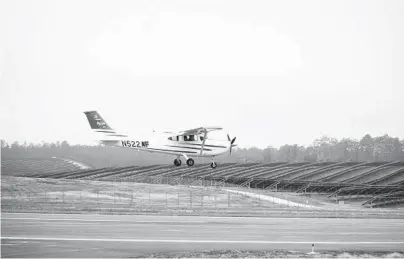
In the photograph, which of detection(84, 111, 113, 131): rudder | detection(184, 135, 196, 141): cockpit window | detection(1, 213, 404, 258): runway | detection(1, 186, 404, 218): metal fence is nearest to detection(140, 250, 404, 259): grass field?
detection(1, 213, 404, 258): runway

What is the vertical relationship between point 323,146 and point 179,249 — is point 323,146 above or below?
above

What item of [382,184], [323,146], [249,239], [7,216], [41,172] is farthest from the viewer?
[323,146]

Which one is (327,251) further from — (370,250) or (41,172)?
(41,172)

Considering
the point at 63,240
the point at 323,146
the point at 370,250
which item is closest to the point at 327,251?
the point at 370,250

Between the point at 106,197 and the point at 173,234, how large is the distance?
34285 millimetres

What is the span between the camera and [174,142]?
6462cm

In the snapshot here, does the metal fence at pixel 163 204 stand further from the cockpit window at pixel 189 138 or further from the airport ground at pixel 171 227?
the cockpit window at pixel 189 138

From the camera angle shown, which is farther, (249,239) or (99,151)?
(99,151)

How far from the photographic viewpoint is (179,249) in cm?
3588

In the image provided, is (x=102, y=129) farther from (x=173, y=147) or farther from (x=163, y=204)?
(x=163, y=204)

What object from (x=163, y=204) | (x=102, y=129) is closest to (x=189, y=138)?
(x=102, y=129)

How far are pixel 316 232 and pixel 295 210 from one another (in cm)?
2185

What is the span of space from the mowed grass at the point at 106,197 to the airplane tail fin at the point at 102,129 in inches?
288

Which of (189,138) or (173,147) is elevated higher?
(189,138)
